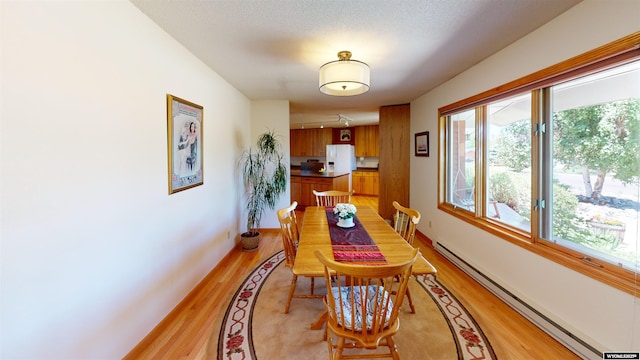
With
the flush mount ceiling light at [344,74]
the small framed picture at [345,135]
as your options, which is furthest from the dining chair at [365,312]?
the small framed picture at [345,135]

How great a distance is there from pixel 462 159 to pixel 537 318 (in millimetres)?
1934

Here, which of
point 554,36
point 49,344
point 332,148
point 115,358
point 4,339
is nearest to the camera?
point 4,339

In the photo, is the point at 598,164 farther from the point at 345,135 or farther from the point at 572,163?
the point at 345,135

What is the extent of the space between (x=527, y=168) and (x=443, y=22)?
145 centimetres

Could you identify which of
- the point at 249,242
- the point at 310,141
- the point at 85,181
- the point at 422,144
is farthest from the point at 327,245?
the point at 310,141

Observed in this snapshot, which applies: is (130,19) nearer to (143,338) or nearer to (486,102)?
(143,338)

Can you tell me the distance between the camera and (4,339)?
1029 millimetres

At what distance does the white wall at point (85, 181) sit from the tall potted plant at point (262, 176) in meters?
1.74

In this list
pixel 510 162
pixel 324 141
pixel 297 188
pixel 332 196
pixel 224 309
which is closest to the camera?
pixel 224 309

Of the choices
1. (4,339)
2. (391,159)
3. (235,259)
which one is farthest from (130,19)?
(391,159)

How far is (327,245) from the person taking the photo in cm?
192

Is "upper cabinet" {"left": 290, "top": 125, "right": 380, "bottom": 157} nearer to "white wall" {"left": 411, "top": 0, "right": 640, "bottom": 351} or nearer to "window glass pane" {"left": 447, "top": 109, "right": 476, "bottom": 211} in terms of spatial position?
"window glass pane" {"left": 447, "top": 109, "right": 476, "bottom": 211}

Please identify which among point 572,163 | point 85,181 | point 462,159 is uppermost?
point 462,159

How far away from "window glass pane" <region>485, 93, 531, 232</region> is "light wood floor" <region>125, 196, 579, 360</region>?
775mm
